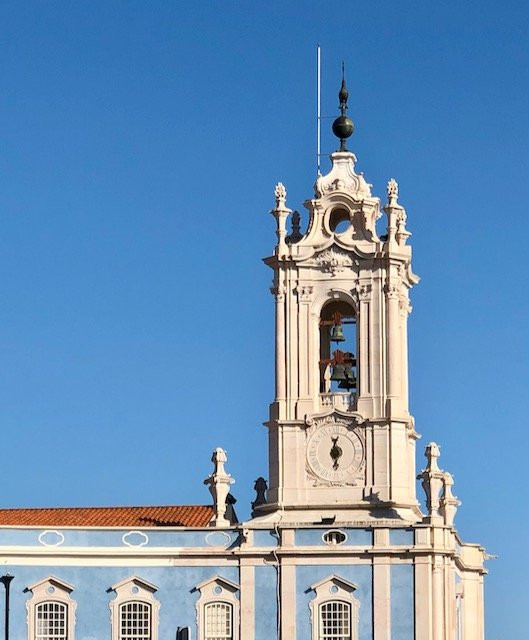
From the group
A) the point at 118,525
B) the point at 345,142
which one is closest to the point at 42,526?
the point at 118,525

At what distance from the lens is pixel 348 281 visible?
85375 mm

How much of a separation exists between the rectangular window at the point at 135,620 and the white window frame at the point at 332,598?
5304 mm

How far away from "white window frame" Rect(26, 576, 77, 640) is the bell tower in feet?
23.3

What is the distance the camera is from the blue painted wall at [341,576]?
268 feet

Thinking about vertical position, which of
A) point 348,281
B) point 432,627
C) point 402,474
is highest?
point 348,281

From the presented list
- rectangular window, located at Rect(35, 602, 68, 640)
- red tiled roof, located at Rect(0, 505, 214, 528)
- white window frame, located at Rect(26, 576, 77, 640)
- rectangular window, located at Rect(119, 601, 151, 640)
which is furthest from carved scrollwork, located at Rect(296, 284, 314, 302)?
rectangular window, located at Rect(35, 602, 68, 640)

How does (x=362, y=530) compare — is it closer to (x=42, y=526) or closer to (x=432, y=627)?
(x=432, y=627)

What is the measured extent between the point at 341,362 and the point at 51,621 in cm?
1287

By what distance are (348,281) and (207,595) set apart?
11376 millimetres

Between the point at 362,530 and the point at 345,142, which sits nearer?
the point at 362,530

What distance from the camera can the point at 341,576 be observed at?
8219 centimetres

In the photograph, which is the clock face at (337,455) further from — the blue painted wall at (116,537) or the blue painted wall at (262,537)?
the blue painted wall at (116,537)

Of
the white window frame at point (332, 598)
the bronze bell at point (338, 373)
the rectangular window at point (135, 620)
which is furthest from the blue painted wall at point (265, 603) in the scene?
the bronze bell at point (338, 373)

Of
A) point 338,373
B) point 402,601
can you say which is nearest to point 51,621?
point 402,601
